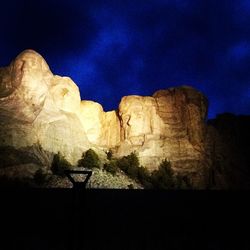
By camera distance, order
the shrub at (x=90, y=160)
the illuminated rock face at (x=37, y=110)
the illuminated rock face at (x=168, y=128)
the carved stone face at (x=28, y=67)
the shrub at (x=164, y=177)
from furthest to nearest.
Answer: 1. the illuminated rock face at (x=168, y=128)
2. the shrub at (x=164, y=177)
3. the carved stone face at (x=28, y=67)
4. the shrub at (x=90, y=160)
5. the illuminated rock face at (x=37, y=110)

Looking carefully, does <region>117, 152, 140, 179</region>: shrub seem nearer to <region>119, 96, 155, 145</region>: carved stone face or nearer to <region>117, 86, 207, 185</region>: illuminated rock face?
<region>117, 86, 207, 185</region>: illuminated rock face

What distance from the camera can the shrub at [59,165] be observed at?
44062 mm

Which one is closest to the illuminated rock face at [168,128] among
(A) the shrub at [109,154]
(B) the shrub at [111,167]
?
(A) the shrub at [109,154]

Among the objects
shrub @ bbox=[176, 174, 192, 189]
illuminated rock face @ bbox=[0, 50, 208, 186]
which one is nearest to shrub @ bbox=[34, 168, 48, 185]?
illuminated rock face @ bbox=[0, 50, 208, 186]

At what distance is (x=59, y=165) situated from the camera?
147ft

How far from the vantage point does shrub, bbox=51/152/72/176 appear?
1735 inches

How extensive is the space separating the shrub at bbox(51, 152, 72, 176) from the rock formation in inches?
63.9

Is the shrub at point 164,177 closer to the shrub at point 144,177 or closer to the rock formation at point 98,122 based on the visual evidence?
the shrub at point 144,177

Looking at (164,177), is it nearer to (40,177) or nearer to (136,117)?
(136,117)

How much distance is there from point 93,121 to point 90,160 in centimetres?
1224

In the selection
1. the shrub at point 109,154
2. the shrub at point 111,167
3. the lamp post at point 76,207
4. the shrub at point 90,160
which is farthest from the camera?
the shrub at point 109,154

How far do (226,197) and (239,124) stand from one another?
190ft

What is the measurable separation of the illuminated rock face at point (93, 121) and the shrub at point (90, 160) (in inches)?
49.4

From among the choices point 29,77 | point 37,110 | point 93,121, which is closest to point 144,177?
point 93,121
